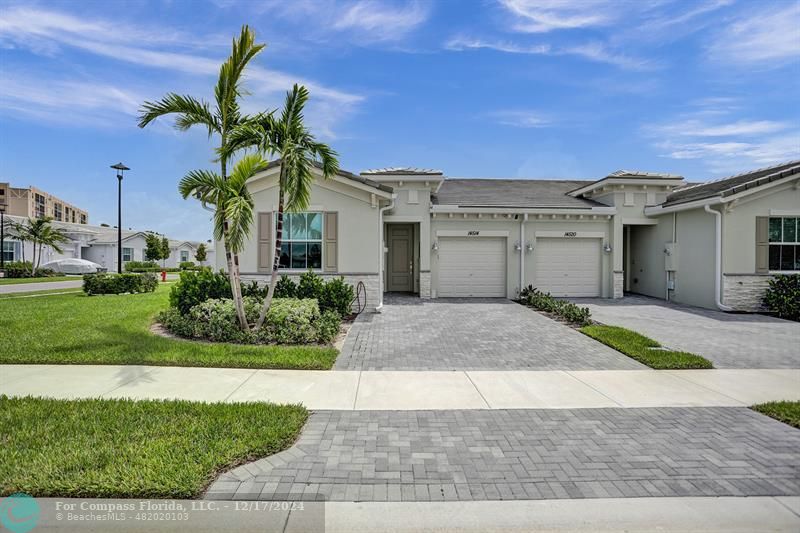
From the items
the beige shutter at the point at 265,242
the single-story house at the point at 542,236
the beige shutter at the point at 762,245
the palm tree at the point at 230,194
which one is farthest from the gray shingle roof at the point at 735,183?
the beige shutter at the point at 265,242

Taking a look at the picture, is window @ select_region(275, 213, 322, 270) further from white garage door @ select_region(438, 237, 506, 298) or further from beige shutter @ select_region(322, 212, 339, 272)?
white garage door @ select_region(438, 237, 506, 298)

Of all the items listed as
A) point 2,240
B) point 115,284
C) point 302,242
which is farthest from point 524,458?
point 2,240

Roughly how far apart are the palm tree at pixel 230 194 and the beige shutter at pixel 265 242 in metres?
3.85

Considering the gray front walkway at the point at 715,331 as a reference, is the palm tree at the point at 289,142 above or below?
above

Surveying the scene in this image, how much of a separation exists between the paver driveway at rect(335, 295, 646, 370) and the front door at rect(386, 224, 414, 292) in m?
4.54

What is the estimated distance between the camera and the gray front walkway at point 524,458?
10.2 feet

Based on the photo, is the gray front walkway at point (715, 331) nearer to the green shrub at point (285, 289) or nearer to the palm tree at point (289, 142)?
the palm tree at point (289, 142)

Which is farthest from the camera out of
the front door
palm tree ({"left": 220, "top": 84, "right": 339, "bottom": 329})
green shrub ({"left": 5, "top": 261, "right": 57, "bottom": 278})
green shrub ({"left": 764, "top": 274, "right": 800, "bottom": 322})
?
green shrub ({"left": 5, "top": 261, "right": 57, "bottom": 278})

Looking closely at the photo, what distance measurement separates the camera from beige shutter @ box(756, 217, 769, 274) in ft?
41.5

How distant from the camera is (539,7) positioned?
30.1 feet

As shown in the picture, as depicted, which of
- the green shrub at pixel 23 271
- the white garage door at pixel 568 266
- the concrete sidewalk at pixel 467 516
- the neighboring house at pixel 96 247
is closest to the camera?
the concrete sidewalk at pixel 467 516

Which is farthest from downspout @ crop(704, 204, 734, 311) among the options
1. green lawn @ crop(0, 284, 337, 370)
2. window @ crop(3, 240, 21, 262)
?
window @ crop(3, 240, 21, 262)

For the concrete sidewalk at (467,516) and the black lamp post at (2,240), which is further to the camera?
the black lamp post at (2,240)

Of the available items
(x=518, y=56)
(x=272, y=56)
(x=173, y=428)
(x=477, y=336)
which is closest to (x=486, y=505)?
(x=173, y=428)
